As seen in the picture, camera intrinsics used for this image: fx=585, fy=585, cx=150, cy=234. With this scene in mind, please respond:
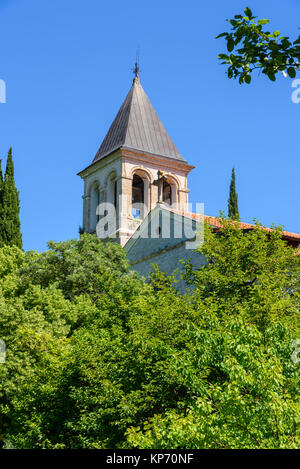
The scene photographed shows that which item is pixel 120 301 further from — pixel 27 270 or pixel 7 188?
pixel 7 188

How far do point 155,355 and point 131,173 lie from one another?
26.5 meters

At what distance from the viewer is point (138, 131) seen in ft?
136

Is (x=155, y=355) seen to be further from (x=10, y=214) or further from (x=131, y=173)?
(x=131, y=173)

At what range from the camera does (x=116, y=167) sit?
40219 millimetres

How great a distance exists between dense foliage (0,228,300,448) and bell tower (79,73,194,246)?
14.3m

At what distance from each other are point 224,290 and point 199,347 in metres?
7.28

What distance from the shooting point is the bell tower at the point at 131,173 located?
3916 cm

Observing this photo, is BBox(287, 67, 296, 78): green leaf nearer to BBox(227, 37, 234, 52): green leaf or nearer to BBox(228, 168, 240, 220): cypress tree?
BBox(227, 37, 234, 52): green leaf

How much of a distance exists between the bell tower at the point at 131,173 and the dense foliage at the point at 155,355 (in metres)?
14.3

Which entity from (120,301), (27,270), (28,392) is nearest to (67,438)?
(28,392)

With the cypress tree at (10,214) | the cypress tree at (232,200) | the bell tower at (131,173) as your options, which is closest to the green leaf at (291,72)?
the cypress tree at (10,214)

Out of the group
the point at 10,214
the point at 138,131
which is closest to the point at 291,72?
the point at 10,214

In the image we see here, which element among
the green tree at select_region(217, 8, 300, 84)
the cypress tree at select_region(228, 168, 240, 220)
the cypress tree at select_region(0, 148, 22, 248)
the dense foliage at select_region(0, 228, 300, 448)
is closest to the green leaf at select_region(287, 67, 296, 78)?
the green tree at select_region(217, 8, 300, 84)

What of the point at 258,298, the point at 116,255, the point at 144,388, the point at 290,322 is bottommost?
the point at 144,388
